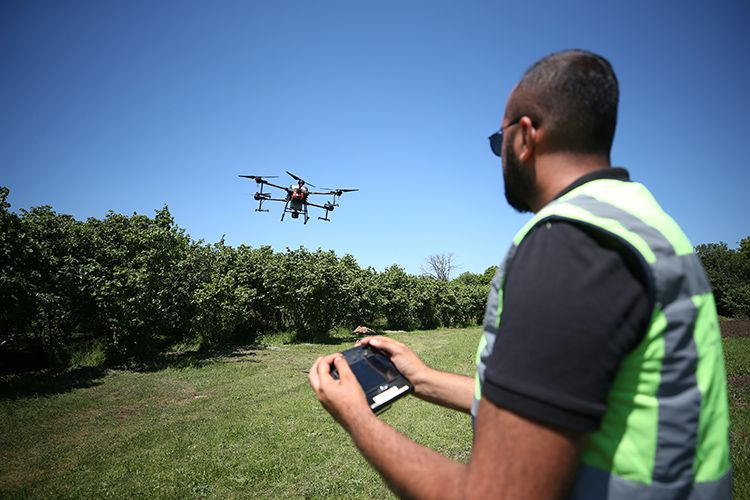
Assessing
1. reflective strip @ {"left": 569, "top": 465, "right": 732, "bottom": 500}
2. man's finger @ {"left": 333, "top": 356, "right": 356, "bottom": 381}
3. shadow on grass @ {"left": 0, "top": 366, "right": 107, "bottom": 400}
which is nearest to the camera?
reflective strip @ {"left": 569, "top": 465, "right": 732, "bottom": 500}

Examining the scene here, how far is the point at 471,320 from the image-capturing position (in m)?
51.6

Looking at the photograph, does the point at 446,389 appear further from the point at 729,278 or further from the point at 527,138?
the point at 729,278

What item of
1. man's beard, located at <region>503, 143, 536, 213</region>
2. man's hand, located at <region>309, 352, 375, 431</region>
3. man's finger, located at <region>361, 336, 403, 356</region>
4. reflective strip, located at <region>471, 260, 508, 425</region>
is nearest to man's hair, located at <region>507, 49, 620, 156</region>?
man's beard, located at <region>503, 143, 536, 213</region>

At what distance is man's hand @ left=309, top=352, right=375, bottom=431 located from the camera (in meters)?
1.18

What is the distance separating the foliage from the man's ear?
62358 millimetres

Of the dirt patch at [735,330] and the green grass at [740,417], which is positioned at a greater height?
the dirt patch at [735,330]

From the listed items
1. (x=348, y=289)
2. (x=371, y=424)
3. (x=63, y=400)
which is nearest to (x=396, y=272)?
(x=348, y=289)

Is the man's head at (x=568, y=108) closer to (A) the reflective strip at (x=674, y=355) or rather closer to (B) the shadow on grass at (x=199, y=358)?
(A) the reflective strip at (x=674, y=355)

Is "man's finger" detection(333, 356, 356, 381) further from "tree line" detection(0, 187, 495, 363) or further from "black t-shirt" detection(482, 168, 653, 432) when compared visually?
"tree line" detection(0, 187, 495, 363)

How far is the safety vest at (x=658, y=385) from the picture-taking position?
832 mm

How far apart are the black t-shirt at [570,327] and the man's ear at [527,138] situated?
0.43 meters

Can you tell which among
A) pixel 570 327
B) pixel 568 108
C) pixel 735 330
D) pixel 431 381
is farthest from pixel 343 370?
pixel 735 330

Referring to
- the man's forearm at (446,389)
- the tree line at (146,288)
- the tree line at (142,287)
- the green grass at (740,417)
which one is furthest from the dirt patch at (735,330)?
the man's forearm at (446,389)

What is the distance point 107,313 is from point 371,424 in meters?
22.5
